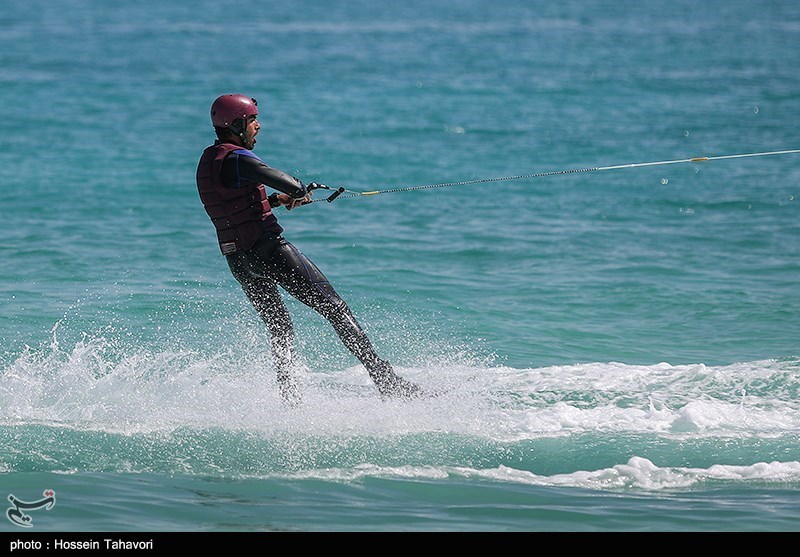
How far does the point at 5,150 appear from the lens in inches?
853

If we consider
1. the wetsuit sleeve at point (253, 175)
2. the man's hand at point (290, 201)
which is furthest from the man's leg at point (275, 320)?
the wetsuit sleeve at point (253, 175)

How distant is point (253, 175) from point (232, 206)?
34 centimetres

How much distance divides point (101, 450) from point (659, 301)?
6.62 m

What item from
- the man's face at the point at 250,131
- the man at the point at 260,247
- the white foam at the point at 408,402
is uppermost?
the man's face at the point at 250,131

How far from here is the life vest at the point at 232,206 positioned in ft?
24.6

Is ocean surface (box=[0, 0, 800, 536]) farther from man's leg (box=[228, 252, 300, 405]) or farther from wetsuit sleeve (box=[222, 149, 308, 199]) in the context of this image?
wetsuit sleeve (box=[222, 149, 308, 199])

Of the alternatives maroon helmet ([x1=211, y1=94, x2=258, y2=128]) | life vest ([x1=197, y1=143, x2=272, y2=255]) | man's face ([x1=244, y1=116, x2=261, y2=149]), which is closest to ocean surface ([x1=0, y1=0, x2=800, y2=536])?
life vest ([x1=197, y1=143, x2=272, y2=255])

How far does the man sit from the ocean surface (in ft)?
0.87

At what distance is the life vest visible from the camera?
24.6ft

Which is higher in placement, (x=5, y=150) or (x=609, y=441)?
(x=5, y=150)

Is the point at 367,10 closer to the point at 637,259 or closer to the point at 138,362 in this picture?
the point at 637,259

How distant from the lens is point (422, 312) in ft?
38.0

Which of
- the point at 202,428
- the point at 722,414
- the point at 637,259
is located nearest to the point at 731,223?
the point at 637,259

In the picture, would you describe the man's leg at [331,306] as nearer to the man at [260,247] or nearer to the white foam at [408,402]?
the man at [260,247]
